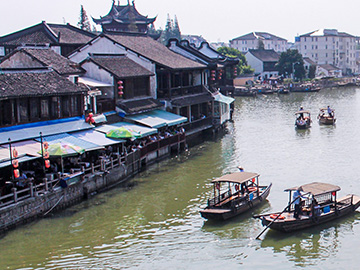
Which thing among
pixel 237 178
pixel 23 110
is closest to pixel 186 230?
pixel 237 178

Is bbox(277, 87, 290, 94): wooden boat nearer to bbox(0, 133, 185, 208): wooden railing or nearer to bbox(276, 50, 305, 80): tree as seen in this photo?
bbox(276, 50, 305, 80): tree

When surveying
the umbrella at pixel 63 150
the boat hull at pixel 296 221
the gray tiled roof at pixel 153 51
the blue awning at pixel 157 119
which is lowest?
the boat hull at pixel 296 221

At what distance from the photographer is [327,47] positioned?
142750 millimetres

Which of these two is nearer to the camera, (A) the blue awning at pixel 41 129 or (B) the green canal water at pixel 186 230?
(B) the green canal water at pixel 186 230

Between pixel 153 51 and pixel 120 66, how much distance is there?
7.29 metres

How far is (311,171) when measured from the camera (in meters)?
33.7

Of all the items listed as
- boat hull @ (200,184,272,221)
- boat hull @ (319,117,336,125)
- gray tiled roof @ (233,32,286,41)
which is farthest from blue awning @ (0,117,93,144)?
gray tiled roof @ (233,32,286,41)

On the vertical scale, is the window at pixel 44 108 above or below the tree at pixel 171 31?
below

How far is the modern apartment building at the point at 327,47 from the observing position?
143 m

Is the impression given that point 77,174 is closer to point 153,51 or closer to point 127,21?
point 153,51

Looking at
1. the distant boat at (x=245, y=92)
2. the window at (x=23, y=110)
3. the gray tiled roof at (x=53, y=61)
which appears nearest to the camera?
the window at (x=23, y=110)

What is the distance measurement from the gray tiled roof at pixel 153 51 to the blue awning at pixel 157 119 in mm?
4219

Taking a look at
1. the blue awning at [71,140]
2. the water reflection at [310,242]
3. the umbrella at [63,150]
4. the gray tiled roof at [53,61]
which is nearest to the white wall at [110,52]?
the gray tiled roof at [53,61]

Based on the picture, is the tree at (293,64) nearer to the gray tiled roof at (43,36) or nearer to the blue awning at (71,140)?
the gray tiled roof at (43,36)
